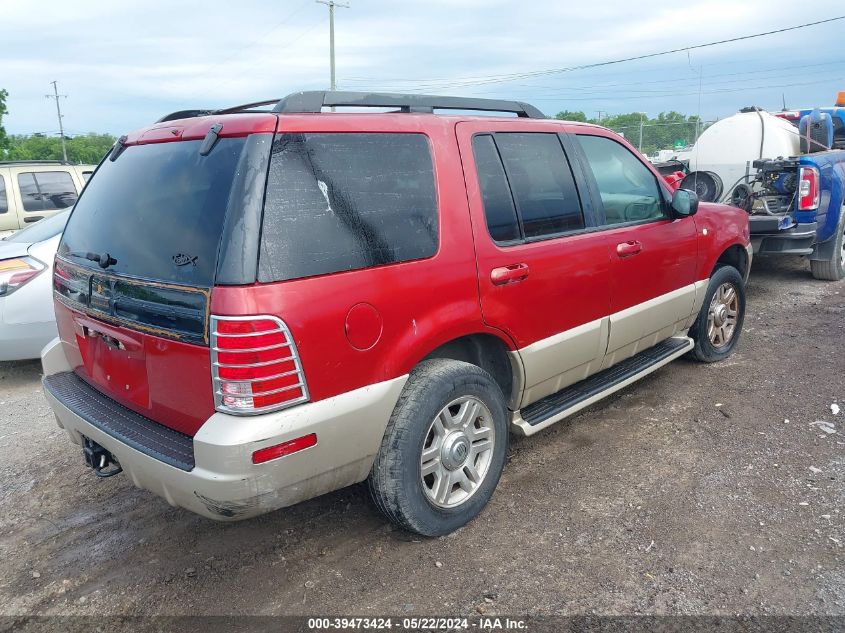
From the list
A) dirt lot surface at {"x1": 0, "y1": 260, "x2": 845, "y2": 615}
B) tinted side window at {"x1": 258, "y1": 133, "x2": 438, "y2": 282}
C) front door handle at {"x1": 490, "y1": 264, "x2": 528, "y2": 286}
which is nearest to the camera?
tinted side window at {"x1": 258, "y1": 133, "x2": 438, "y2": 282}

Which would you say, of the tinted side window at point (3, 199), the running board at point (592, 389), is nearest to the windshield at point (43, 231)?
the tinted side window at point (3, 199)

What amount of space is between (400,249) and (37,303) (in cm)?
385

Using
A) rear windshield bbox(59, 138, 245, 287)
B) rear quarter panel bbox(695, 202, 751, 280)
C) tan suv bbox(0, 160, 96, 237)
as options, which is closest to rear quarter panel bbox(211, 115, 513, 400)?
rear windshield bbox(59, 138, 245, 287)

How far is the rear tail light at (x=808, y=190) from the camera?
724cm

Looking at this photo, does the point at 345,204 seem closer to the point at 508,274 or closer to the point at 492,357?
the point at 508,274

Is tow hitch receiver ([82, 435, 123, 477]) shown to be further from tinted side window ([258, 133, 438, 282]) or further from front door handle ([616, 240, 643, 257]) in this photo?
front door handle ([616, 240, 643, 257])

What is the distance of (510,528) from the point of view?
3113 mm

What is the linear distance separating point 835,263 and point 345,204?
7456mm

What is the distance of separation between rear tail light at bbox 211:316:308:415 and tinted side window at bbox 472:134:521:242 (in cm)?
125

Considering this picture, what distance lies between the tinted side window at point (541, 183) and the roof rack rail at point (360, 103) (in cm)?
25

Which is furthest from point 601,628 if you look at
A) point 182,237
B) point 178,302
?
point 182,237

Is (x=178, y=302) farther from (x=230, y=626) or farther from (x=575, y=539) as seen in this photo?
(x=575, y=539)

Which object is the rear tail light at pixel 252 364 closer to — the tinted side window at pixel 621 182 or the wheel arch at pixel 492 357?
the wheel arch at pixel 492 357

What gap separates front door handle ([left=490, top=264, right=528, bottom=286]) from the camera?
3061 mm
